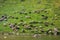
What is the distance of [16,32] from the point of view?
24125 millimetres

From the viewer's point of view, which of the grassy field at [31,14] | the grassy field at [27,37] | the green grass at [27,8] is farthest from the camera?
the green grass at [27,8]

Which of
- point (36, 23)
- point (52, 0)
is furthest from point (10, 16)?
point (52, 0)

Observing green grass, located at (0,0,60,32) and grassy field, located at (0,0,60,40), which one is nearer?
grassy field, located at (0,0,60,40)

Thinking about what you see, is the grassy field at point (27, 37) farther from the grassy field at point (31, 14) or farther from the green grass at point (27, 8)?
the green grass at point (27, 8)

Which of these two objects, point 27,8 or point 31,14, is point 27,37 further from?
point 27,8

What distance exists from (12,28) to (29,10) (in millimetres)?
5516

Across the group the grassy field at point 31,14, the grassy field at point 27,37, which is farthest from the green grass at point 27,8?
the grassy field at point 27,37

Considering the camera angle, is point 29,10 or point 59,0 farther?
point 59,0

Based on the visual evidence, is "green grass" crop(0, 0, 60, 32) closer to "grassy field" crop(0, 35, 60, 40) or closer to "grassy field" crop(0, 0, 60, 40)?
"grassy field" crop(0, 0, 60, 40)

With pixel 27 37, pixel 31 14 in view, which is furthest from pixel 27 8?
pixel 27 37

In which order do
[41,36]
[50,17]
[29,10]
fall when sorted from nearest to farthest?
[41,36] < [50,17] < [29,10]

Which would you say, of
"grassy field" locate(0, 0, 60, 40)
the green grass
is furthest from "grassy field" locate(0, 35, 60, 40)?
the green grass

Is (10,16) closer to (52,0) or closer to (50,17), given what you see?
(50,17)

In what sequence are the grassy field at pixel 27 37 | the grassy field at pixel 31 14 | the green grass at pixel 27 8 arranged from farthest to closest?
the green grass at pixel 27 8 < the grassy field at pixel 31 14 < the grassy field at pixel 27 37
